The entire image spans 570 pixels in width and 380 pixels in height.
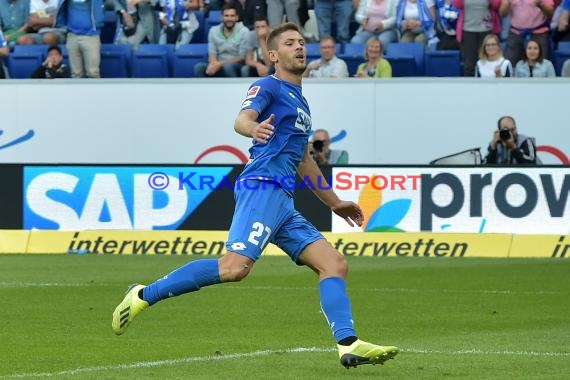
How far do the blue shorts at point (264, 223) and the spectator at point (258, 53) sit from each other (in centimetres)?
1312

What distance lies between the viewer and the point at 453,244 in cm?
1942

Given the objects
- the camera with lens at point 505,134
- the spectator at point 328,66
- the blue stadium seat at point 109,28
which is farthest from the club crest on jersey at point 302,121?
the blue stadium seat at point 109,28

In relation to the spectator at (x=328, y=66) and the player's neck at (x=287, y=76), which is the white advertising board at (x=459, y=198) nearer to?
the spectator at (x=328, y=66)

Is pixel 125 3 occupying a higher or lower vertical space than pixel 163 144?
higher

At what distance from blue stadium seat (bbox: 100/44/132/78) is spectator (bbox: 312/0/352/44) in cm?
318

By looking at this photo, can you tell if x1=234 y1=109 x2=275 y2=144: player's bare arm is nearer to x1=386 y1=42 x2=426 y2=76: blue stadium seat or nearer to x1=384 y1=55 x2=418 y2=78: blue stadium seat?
x1=384 y1=55 x2=418 y2=78: blue stadium seat

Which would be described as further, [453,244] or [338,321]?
[453,244]

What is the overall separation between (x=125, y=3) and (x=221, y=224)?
5.63 meters

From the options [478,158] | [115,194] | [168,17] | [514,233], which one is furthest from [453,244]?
[168,17]

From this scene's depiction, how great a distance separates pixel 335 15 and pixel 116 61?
3.66 metres

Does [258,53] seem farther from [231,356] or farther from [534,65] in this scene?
[231,356]

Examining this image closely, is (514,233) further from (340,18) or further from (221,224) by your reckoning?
(340,18)

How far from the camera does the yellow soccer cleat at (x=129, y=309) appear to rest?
9258 millimetres

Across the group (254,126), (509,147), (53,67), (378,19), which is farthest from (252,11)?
(254,126)
